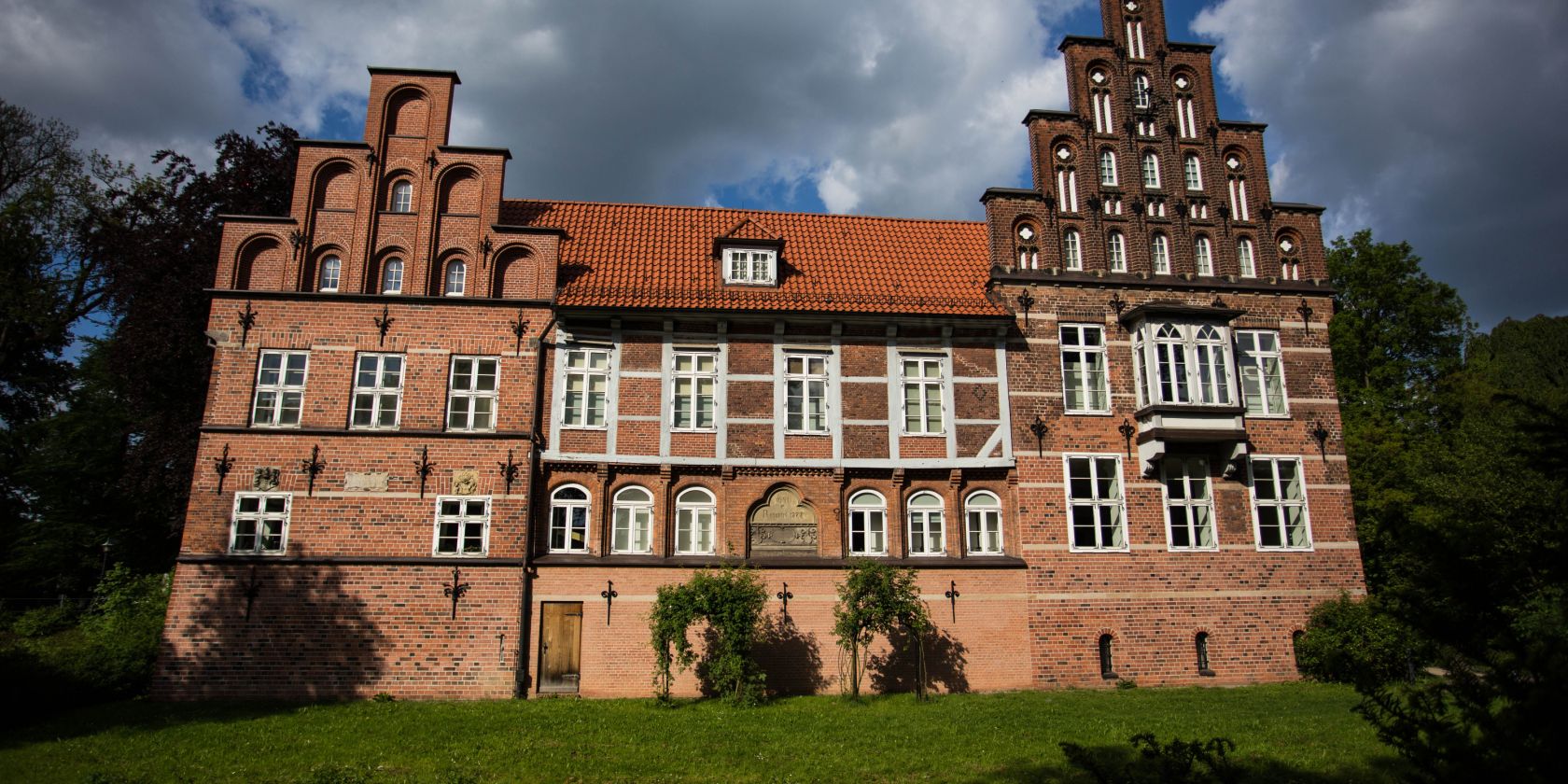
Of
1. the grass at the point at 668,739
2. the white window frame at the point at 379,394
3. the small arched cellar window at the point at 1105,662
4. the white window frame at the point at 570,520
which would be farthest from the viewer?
the small arched cellar window at the point at 1105,662

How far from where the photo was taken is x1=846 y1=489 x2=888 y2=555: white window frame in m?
20.4

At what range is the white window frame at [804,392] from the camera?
20703 mm

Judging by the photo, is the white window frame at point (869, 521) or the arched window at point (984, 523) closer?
the white window frame at point (869, 521)

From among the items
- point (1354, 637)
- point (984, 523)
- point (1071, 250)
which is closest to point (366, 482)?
point (984, 523)

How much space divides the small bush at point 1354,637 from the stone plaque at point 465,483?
56.9 feet

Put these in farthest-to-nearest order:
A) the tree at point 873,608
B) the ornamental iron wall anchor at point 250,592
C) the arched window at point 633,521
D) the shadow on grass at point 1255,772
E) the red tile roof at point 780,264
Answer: the red tile roof at point 780,264 < the arched window at point 633,521 < the ornamental iron wall anchor at point 250,592 < the tree at point 873,608 < the shadow on grass at point 1255,772

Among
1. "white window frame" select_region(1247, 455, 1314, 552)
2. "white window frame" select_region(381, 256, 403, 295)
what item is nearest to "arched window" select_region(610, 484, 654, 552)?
"white window frame" select_region(381, 256, 403, 295)

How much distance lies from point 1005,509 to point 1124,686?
14.3ft

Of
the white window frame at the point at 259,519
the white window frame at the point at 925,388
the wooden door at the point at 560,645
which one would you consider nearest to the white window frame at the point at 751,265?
the white window frame at the point at 925,388

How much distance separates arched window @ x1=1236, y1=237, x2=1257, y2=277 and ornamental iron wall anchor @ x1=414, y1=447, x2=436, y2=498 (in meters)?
19.5

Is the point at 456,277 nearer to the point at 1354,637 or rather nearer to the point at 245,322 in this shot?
the point at 245,322

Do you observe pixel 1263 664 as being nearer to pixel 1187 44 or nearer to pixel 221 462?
pixel 1187 44

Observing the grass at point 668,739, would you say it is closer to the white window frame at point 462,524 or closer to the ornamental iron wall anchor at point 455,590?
the ornamental iron wall anchor at point 455,590

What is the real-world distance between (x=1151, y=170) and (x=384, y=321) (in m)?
18.7
